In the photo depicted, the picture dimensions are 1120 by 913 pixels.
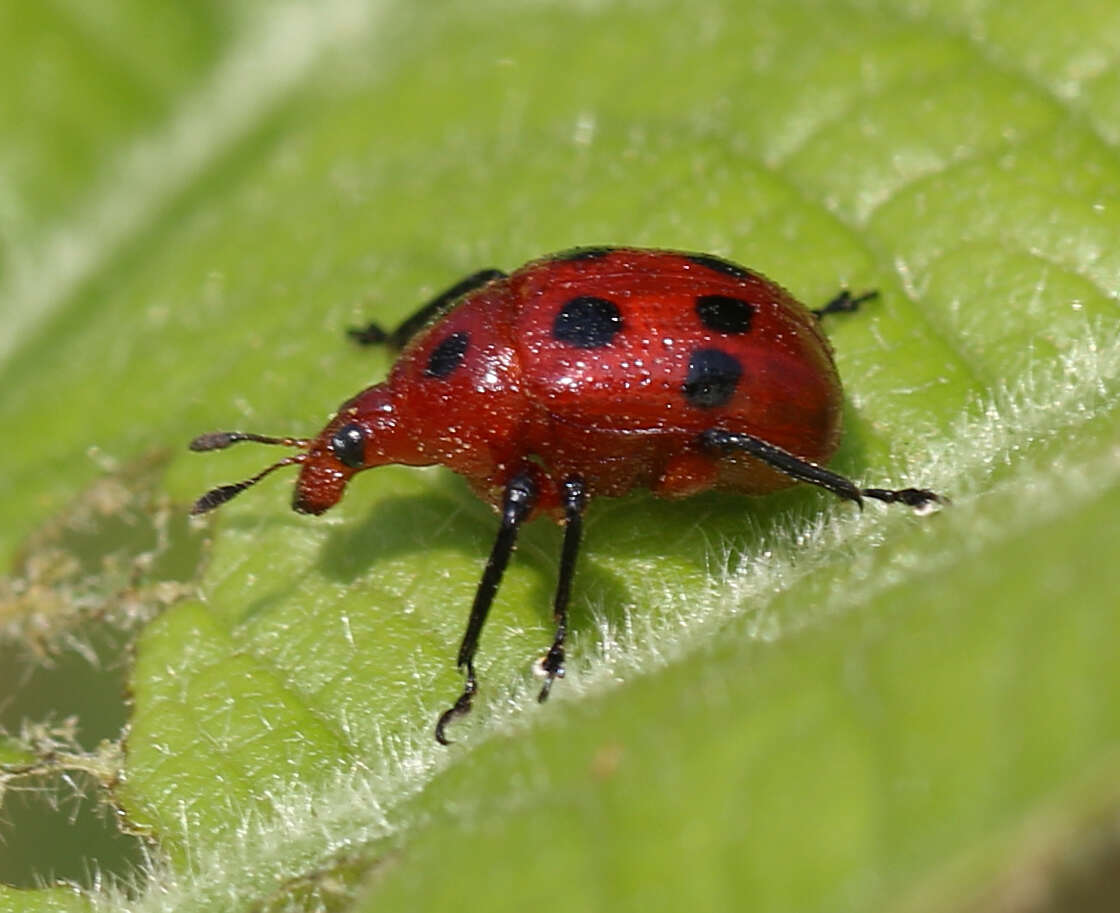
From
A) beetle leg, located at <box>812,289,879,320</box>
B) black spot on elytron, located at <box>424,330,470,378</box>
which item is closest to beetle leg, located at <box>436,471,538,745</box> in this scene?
black spot on elytron, located at <box>424,330,470,378</box>

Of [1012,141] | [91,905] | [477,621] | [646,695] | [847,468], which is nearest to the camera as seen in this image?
[646,695]

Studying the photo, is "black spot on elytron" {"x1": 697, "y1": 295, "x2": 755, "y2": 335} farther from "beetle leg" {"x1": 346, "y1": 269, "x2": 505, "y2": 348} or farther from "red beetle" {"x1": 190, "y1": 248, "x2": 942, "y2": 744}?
"beetle leg" {"x1": 346, "y1": 269, "x2": 505, "y2": 348}

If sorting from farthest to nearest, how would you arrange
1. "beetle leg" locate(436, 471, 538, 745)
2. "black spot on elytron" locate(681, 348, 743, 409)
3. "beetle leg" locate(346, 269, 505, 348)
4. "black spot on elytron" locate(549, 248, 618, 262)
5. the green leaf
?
"beetle leg" locate(346, 269, 505, 348) → "black spot on elytron" locate(549, 248, 618, 262) → "black spot on elytron" locate(681, 348, 743, 409) → "beetle leg" locate(436, 471, 538, 745) → the green leaf

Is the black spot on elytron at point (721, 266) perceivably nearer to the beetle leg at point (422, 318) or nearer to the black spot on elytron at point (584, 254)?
the black spot on elytron at point (584, 254)

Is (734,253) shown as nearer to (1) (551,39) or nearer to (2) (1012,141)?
(2) (1012,141)

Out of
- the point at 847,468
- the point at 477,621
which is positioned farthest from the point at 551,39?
the point at 477,621

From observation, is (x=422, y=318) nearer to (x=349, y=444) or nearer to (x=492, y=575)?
(x=349, y=444)

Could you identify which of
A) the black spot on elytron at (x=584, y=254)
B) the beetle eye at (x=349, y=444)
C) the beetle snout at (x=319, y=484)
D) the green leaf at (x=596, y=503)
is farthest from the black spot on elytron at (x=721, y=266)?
the beetle snout at (x=319, y=484)
